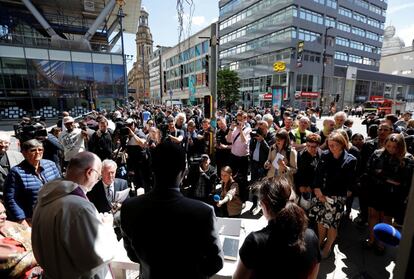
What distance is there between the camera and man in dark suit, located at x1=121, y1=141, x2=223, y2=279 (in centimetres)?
132

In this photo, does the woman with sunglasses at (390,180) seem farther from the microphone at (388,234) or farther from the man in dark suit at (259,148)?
the microphone at (388,234)

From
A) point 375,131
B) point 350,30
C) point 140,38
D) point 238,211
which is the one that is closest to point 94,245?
point 238,211

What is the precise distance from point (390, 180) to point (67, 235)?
13.0 feet

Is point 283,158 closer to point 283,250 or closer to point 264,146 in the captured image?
point 264,146

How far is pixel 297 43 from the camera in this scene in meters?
29.6

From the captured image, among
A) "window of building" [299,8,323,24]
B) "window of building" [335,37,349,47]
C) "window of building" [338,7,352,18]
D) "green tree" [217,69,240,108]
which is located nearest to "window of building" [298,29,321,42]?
"window of building" [299,8,323,24]

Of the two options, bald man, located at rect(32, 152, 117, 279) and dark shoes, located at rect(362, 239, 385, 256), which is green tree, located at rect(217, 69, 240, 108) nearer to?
dark shoes, located at rect(362, 239, 385, 256)

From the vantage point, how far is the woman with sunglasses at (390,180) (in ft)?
10.2

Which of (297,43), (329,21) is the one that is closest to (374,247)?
(297,43)

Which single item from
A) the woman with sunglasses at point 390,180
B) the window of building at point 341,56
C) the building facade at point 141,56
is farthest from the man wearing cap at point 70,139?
the building facade at point 141,56

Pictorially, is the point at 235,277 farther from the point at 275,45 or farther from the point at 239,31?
the point at 239,31

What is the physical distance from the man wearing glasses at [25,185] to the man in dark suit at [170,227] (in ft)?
7.17

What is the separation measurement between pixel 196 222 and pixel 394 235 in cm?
107

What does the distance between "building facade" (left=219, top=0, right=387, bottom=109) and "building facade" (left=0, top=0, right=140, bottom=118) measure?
20300mm
